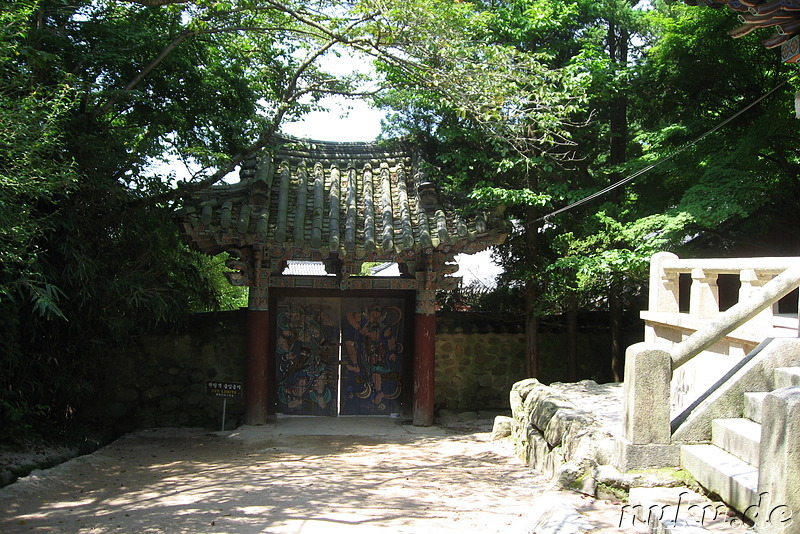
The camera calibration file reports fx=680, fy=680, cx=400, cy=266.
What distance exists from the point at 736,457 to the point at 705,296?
2.08m

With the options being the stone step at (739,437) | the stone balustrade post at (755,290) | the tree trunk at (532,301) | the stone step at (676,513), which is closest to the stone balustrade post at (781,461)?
the stone step at (676,513)

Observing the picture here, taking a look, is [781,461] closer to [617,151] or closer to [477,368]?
[477,368]

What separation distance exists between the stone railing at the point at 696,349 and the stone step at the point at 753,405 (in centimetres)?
33

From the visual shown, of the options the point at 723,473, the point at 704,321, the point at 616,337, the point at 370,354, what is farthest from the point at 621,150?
the point at 723,473

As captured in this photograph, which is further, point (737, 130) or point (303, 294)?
point (303, 294)

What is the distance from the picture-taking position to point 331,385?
11070mm

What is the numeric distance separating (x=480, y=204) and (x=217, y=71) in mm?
4385

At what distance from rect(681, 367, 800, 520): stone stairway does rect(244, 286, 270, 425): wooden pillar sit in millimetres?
7146

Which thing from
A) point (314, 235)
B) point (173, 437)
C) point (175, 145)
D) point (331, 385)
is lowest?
point (173, 437)

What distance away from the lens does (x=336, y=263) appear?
34.2ft

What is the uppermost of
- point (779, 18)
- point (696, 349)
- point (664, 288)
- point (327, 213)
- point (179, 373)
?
point (779, 18)

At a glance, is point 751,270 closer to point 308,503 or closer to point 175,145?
point 308,503

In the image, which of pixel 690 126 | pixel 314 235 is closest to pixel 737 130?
pixel 690 126

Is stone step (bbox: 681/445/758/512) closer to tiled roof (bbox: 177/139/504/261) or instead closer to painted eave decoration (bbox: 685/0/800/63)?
painted eave decoration (bbox: 685/0/800/63)
